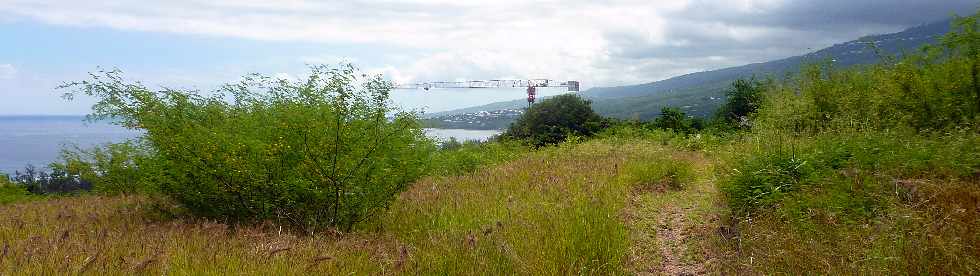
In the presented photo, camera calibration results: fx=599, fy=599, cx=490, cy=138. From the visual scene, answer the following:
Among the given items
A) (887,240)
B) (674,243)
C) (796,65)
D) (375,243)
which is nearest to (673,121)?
(796,65)

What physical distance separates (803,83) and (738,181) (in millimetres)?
8942

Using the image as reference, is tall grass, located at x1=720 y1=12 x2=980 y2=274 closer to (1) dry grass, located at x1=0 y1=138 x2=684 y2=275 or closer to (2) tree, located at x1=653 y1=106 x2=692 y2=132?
→ (1) dry grass, located at x1=0 y1=138 x2=684 y2=275

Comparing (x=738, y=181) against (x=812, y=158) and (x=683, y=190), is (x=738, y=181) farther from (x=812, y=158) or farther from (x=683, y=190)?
(x=683, y=190)

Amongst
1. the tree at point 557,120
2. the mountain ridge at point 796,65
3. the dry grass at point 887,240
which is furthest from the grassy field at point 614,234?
the tree at point 557,120

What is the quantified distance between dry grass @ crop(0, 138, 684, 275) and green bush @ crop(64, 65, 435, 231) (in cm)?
37

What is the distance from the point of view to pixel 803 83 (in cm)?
1420

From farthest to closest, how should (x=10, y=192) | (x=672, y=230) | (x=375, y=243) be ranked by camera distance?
(x=10, y=192), (x=672, y=230), (x=375, y=243)

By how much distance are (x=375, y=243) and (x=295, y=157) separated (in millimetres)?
1460

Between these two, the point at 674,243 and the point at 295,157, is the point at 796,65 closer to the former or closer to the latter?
the point at 674,243

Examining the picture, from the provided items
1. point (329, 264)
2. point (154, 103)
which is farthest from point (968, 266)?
point (154, 103)

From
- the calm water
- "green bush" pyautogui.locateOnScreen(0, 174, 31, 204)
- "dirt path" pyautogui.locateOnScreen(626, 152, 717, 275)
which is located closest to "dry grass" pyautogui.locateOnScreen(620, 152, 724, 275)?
"dirt path" pyautogui.locateOnScreen(626, 152, 717, 275)

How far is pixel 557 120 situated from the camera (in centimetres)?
3862

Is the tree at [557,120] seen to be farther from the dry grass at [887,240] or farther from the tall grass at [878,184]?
the dry grass at [887,240]

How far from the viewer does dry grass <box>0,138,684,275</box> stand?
148 inches
